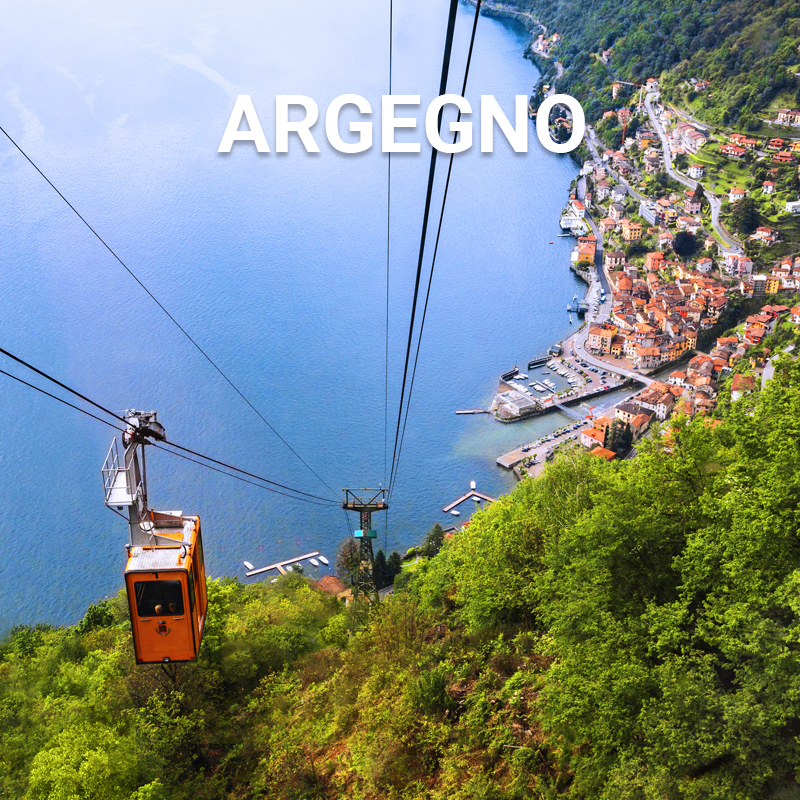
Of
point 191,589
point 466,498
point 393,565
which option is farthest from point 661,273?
point 191,589

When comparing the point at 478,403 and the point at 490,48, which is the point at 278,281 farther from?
the point at 490,48

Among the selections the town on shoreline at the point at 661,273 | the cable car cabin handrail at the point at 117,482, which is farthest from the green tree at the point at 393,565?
the cable car cabin handrail at the point at 117,482

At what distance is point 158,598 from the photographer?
3619 millimetres

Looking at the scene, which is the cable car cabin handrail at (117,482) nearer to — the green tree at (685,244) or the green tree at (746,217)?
the green tree at (685,244)

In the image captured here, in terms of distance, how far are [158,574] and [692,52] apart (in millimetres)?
44223

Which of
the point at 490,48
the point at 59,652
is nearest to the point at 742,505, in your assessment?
the point at 59,652

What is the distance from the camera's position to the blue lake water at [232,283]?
1845 centimetres

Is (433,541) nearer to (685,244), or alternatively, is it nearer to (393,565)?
(393,565)

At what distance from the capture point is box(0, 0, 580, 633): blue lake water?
18.5 m

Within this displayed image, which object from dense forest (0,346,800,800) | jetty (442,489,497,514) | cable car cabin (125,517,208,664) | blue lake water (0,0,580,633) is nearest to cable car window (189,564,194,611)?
cable car cabin (125,517,208,664)

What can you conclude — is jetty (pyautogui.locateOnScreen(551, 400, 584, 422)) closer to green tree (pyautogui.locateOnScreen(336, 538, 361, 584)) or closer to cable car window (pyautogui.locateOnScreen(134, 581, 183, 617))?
green tree (pyautogui.locateOnScreen(336, 538, 361, 584))

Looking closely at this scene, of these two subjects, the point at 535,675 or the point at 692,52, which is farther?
the point at 692,52

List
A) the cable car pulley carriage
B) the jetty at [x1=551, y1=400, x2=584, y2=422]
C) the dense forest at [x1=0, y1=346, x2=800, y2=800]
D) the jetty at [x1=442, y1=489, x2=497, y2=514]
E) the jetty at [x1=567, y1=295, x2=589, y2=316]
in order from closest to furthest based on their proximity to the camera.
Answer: the dense forest at [x1=0, y1=346, x2=800, y2=800] < the cable car pulley carriage < the jetty at [x1=442, y1=489, x2=497, y2=514] < the jetty at [x1=551, y1=400, x2=584, y2=422] < the jetty at [x1=567, y1=295, x2=589, y2=316]

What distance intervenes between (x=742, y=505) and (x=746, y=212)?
29.8 m
